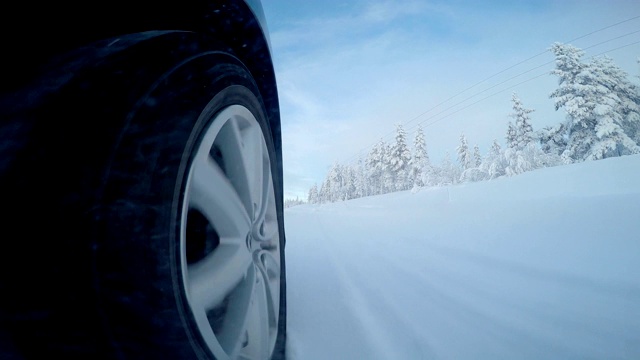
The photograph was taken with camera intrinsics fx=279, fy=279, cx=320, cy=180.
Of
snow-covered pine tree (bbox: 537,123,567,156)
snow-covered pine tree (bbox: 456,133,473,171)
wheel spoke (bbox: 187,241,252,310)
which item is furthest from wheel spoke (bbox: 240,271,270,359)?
snow-covered pine tree (bbox: 456,133,473,171)

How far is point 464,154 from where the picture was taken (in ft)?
144

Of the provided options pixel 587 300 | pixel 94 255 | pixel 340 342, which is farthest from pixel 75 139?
pixel 587 300

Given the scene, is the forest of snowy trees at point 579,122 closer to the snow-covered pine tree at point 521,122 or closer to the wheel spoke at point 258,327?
the snow-covered pine tree at point 521,122

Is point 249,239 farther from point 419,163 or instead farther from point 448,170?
point 448,170

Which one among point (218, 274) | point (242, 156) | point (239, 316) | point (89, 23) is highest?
point (89, 23)

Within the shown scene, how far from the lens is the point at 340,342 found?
4.14 feet

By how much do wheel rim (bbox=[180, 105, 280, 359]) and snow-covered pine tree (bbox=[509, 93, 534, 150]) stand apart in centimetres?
3617

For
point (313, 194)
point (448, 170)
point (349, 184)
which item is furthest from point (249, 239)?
point (313, 194)

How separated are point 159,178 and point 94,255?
190 millimetres

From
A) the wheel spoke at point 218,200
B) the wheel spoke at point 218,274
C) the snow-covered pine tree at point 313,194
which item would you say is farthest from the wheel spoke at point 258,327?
the snow-covered pine tree at point 313,194

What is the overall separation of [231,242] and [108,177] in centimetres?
54

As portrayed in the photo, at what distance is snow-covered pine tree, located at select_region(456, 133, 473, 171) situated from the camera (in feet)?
143

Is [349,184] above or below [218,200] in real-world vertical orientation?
above

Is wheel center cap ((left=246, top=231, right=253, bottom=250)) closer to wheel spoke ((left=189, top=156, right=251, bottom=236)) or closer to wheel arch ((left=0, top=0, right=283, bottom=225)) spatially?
wheel spoke ((left=189, top=156, right=251, bottom=236))
